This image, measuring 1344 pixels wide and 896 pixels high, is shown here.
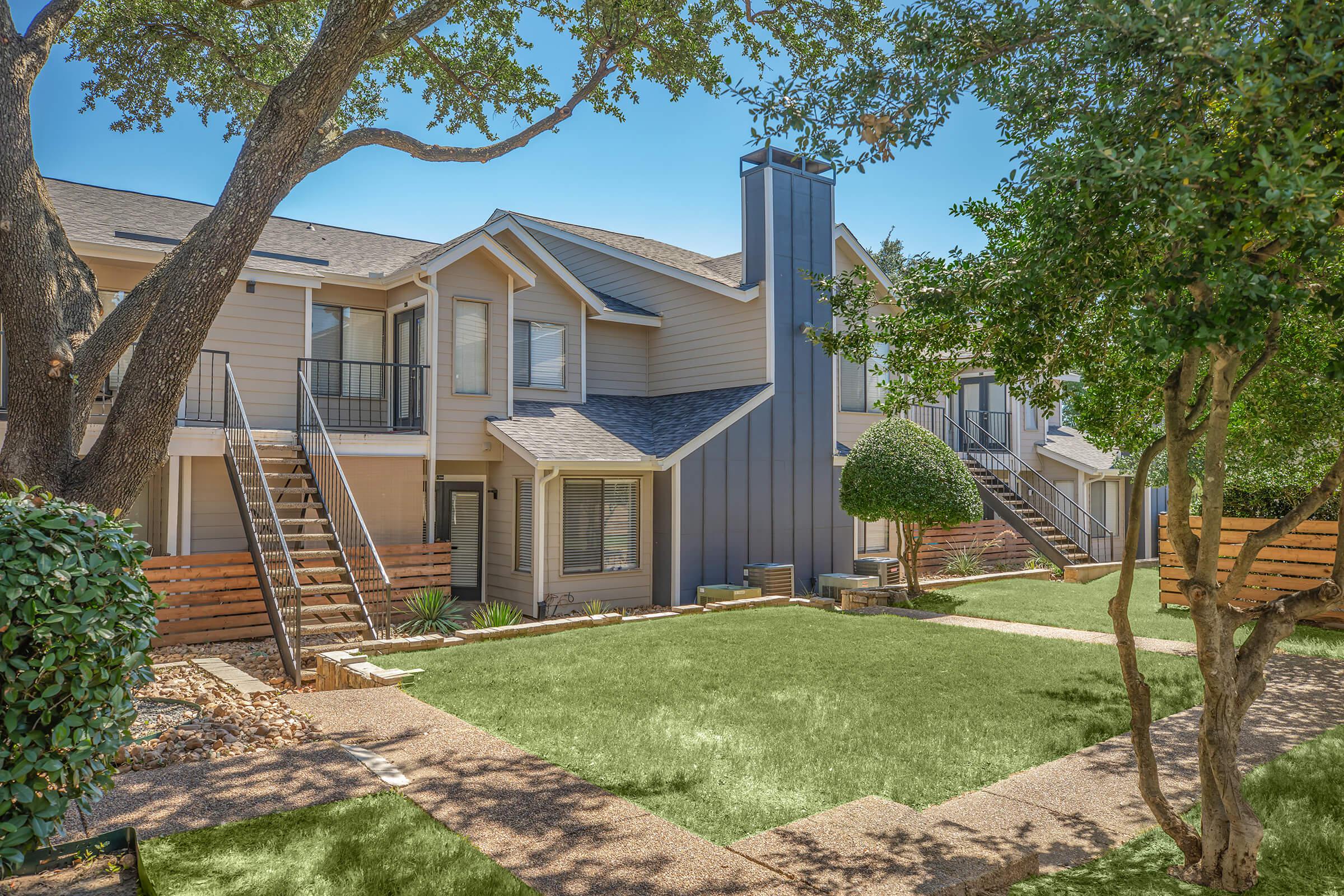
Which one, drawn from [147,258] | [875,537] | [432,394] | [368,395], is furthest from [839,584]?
[147,258]

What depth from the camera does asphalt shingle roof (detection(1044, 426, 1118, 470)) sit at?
22.8 m

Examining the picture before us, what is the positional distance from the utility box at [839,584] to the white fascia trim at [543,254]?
21.9 ft

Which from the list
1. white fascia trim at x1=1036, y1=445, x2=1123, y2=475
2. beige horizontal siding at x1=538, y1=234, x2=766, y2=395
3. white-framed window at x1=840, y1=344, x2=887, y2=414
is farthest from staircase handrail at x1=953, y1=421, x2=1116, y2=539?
beige horizontal siding at x1=538, y1=234, x2=766, y2=395

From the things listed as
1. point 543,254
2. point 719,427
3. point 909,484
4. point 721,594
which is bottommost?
point 721,594

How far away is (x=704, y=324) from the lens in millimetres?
17062

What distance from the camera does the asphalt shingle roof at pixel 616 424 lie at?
14.2 metres

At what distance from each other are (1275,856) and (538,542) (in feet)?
35.3

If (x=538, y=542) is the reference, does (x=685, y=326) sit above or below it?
above

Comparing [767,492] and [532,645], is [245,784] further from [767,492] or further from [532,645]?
[767,492]

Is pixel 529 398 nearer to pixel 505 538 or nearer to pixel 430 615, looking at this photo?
pixel 505 538

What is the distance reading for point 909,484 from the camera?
47.3 feet

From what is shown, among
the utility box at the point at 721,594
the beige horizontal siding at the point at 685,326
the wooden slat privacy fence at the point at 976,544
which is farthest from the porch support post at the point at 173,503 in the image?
the wooden slat privacy fence at the point at 976,544

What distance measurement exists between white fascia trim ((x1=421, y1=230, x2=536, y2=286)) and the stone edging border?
5.84m

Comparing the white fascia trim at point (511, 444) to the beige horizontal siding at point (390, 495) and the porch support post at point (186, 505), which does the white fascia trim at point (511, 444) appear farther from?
the porch support post at point (186, 505)
